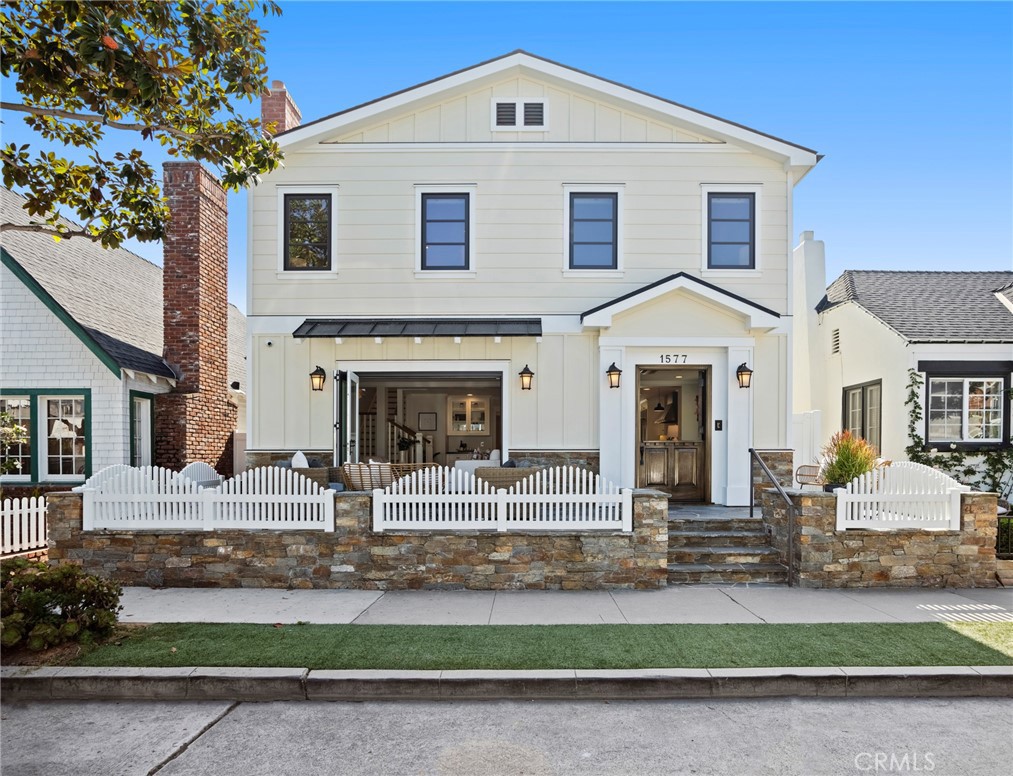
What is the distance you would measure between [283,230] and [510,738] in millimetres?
8912

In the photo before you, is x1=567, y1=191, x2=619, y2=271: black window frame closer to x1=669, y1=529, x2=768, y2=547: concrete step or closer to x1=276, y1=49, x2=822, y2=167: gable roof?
x1=276, y1=49, x2=822, y2=167: gable roof

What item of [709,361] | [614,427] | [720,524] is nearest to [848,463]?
[720,524]

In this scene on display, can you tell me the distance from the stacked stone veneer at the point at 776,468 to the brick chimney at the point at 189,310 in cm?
1027

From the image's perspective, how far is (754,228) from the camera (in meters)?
10.4

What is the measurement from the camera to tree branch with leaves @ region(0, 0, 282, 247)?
520 cm

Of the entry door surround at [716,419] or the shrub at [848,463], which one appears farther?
the entry door surround at [716,419]

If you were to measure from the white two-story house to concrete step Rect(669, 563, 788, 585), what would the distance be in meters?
2.59

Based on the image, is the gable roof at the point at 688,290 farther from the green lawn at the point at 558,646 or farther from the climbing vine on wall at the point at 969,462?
the green lawn at the point at 558,646

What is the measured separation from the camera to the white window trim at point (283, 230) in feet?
34.0

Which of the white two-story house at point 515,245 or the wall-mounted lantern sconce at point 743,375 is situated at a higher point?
the white two-story house at point 515,245

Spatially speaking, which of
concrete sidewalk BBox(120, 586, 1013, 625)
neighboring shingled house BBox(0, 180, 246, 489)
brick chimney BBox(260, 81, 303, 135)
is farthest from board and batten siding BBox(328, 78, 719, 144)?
concrete sidewalk BBox(120, 586, 1013, 625)

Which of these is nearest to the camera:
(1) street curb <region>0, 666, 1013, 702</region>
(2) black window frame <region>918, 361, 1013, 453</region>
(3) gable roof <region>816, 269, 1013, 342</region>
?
(1) street curb <region>0, 666, 1013, 702</region>

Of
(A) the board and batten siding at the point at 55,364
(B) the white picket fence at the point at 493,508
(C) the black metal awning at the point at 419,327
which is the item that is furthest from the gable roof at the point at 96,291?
(B) the white picket fence at the point at 493,508

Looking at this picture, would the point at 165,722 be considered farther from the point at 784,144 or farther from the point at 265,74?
the point at 784,144
